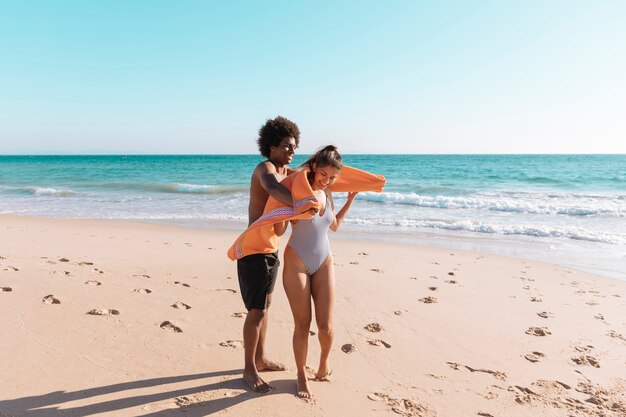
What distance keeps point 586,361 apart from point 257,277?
129 inches

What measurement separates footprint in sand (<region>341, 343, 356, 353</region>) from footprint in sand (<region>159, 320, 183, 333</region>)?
5.17 feet

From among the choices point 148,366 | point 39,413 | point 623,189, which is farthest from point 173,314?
point 623,189

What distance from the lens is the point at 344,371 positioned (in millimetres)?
3732

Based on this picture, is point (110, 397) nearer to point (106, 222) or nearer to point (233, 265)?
point (233, 265)

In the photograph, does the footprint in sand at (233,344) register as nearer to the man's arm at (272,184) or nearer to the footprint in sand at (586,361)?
the man's arm at (272,184)

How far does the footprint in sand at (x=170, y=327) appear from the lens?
4.29m

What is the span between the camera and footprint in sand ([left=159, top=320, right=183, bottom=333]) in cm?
429

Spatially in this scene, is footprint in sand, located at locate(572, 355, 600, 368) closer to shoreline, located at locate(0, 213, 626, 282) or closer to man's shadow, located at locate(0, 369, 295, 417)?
man's shadow, located at locate(0, 369, 295, 417)

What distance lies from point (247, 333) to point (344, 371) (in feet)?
3.11

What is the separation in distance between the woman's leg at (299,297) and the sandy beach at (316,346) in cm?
32

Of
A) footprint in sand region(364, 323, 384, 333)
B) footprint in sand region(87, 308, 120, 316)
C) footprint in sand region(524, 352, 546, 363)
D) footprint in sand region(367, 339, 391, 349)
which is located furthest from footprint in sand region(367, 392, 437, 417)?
footprint in sand region(87, 308, 120, 316)

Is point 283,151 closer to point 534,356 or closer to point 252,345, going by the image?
point 252,345

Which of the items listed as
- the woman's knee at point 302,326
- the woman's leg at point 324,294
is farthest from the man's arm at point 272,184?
the woman's knee at point 302,326

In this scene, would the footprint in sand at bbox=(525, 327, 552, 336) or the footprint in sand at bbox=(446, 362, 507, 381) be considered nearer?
the footprint in sand at bbox=(446, 362, 507, 381)
